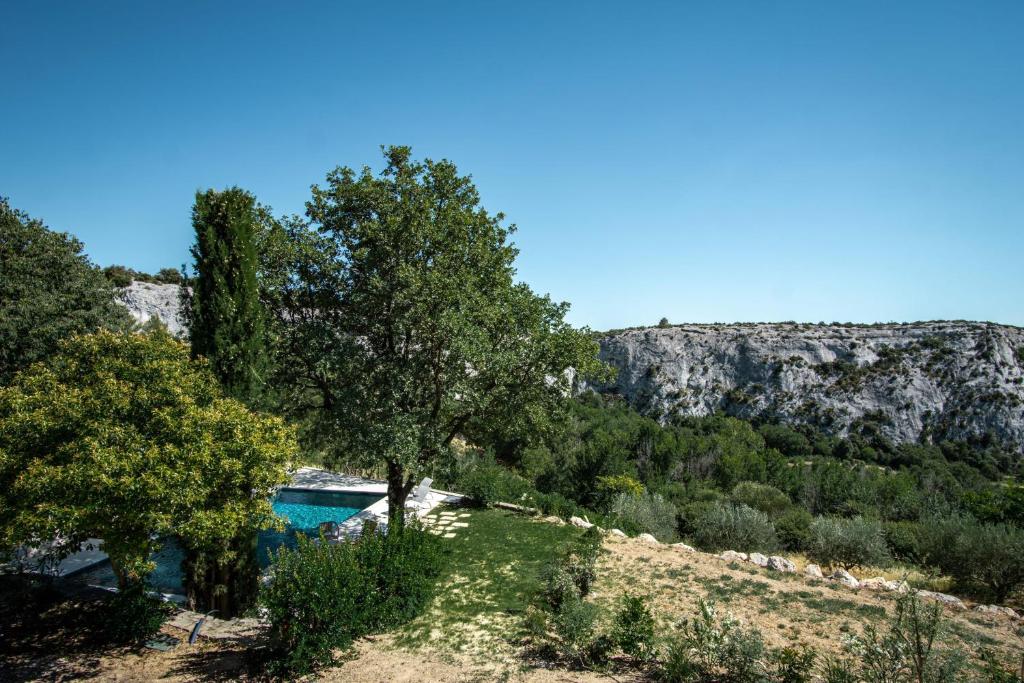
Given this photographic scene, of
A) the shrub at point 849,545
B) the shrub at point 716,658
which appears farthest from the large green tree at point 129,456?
the shrub at point 849,545

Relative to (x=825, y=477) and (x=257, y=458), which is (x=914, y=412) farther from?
(x=257, y=458)

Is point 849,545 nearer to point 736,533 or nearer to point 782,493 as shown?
point 736,533

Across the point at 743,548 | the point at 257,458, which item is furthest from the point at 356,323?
the point at 743,548

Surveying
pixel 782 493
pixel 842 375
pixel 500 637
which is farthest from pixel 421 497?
pixel 842 375

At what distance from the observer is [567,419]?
12.8 metres

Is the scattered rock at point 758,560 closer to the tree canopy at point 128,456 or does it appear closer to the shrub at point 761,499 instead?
the tree canopy at point 128,456

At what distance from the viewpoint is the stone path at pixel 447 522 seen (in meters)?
13.7

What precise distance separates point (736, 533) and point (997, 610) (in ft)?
19.9

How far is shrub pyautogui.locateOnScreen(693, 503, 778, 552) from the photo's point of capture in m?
15.1

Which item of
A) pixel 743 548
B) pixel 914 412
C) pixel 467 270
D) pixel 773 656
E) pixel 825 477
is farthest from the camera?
pixel 914 412

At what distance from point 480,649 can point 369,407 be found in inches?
210

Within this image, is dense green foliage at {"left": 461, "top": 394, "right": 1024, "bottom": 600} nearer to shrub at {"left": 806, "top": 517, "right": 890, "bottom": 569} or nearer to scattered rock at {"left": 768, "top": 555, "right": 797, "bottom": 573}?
shrub at {"left": 806, "top": 517, "right": 890, "bottom": 569}

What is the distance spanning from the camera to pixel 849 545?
1366 centimetres

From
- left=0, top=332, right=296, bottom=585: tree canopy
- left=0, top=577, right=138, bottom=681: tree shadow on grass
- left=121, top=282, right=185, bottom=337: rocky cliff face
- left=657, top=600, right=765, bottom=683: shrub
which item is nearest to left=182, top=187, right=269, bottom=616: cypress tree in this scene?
left=0, top=332, right=296, bottom=585: tree canopy
